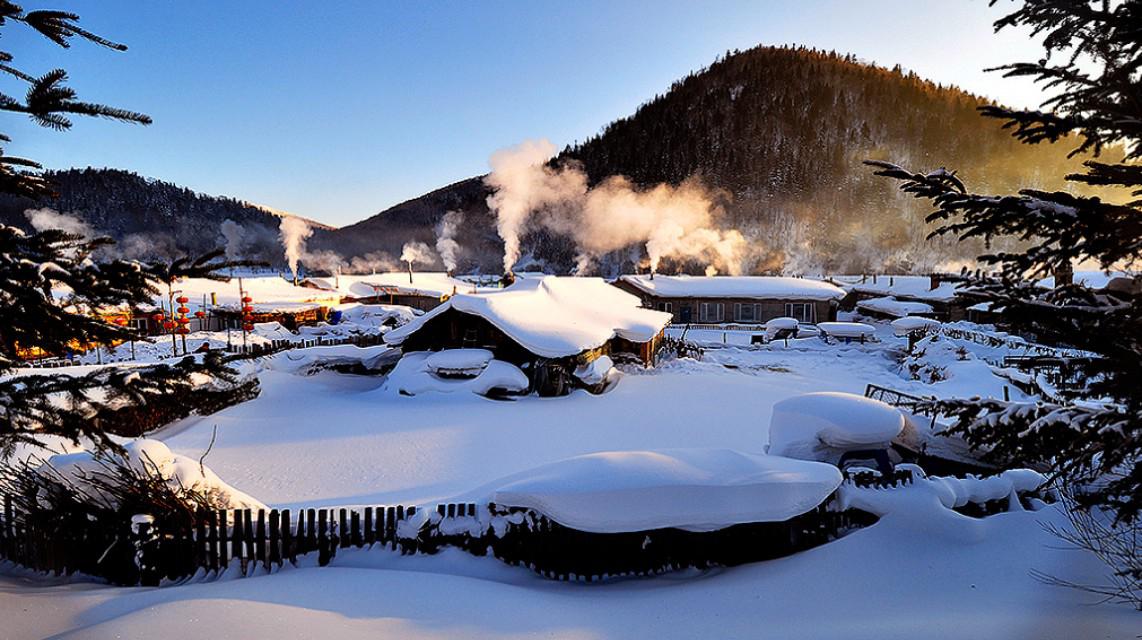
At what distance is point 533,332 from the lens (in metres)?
19.4

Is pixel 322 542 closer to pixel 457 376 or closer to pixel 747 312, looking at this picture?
pixel 457 376

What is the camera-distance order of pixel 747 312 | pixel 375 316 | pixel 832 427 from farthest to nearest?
1. pixel 375 316
2. pixel 747 312
3. pixel 832 427

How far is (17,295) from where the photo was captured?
3518 millimetres

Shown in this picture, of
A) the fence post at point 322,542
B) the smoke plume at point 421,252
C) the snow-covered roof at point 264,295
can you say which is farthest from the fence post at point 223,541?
the smoke plume at point 421,252

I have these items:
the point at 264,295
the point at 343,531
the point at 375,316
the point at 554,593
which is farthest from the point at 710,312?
the point at 343,531

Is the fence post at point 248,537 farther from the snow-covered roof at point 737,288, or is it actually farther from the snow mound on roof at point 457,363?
the snow-covered roof at point 737,288

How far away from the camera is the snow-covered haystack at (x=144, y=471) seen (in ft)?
22.3

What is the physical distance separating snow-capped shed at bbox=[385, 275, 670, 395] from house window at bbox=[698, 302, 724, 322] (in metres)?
19.5

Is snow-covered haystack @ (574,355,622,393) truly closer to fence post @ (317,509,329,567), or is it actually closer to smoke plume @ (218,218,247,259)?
fence post @ (317,509,329,567)

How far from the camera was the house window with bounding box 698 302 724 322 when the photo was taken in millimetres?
43906

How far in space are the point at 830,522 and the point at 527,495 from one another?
14.4ft

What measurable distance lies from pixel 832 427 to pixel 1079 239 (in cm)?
527

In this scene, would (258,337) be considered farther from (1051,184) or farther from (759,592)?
(1051,184)

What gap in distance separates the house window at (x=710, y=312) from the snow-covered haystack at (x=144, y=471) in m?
39.9
